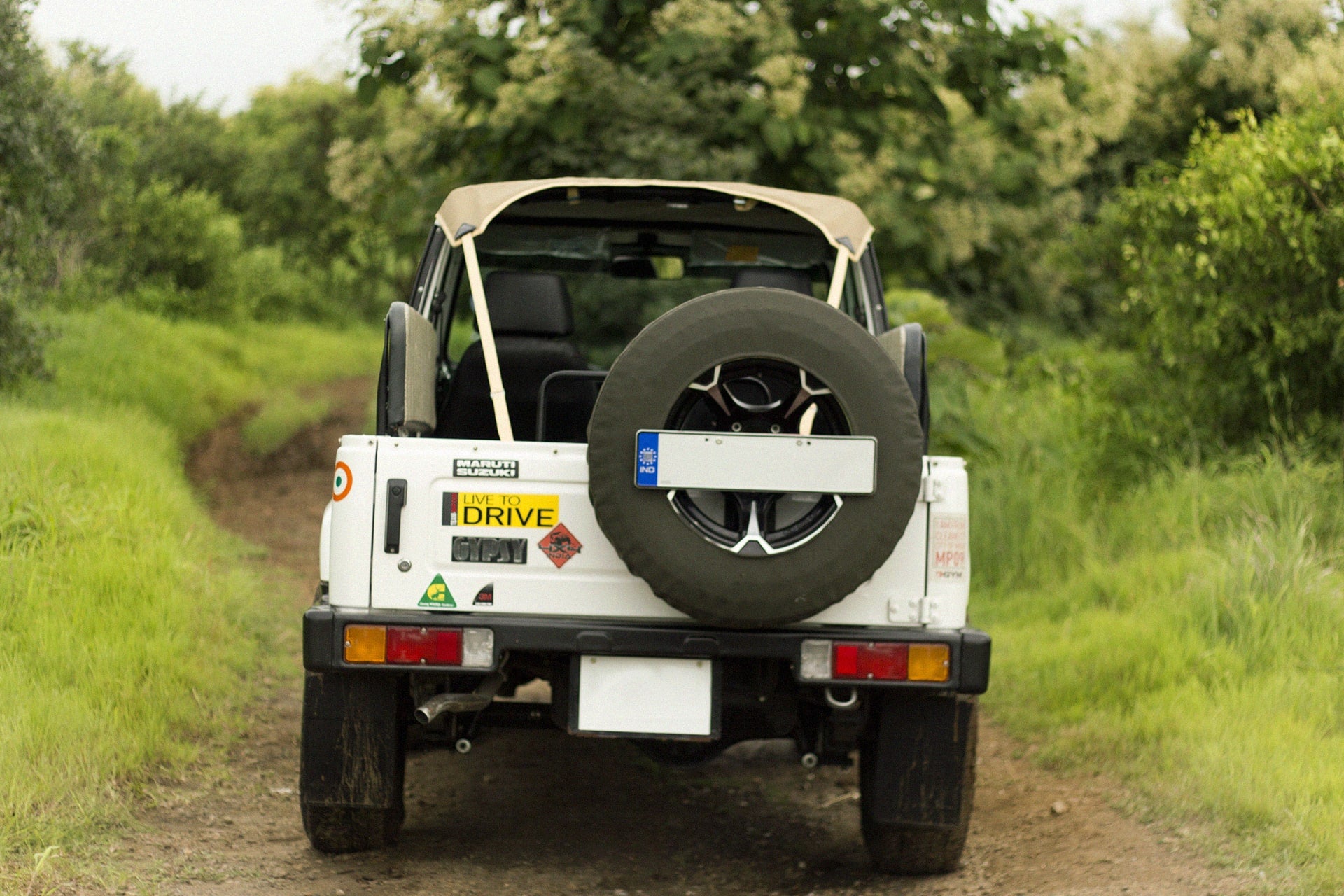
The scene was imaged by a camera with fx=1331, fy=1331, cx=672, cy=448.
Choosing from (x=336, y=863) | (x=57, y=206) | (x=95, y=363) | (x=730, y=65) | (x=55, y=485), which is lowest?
(x=336, y=863)

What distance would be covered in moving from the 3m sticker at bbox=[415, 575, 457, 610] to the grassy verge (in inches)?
48.5

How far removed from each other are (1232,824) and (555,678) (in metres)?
2.12

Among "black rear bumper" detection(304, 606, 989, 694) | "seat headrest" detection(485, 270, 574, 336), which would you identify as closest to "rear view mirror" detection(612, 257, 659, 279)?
"seat headrest" detection(485, 270, 574, 336)

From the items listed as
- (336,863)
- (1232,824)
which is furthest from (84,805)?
(1232,824)

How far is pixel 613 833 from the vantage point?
4266 millimetres

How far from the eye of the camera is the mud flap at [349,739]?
3.52 m

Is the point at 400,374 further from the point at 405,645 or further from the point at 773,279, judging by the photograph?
the point at 773,279

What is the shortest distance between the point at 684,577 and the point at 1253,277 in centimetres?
456

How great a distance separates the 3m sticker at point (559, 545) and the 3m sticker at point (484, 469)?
173 mm

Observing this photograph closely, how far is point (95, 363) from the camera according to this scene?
1030cm

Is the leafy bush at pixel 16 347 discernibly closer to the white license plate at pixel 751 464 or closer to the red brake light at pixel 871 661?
the red brake light at pixel 871 661

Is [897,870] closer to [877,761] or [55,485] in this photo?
[877,761]

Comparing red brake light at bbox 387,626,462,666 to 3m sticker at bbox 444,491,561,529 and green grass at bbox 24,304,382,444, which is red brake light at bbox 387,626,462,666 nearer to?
3m sticker at bbox 444,491,561,529

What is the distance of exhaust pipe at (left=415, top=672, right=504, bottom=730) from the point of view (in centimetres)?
338
